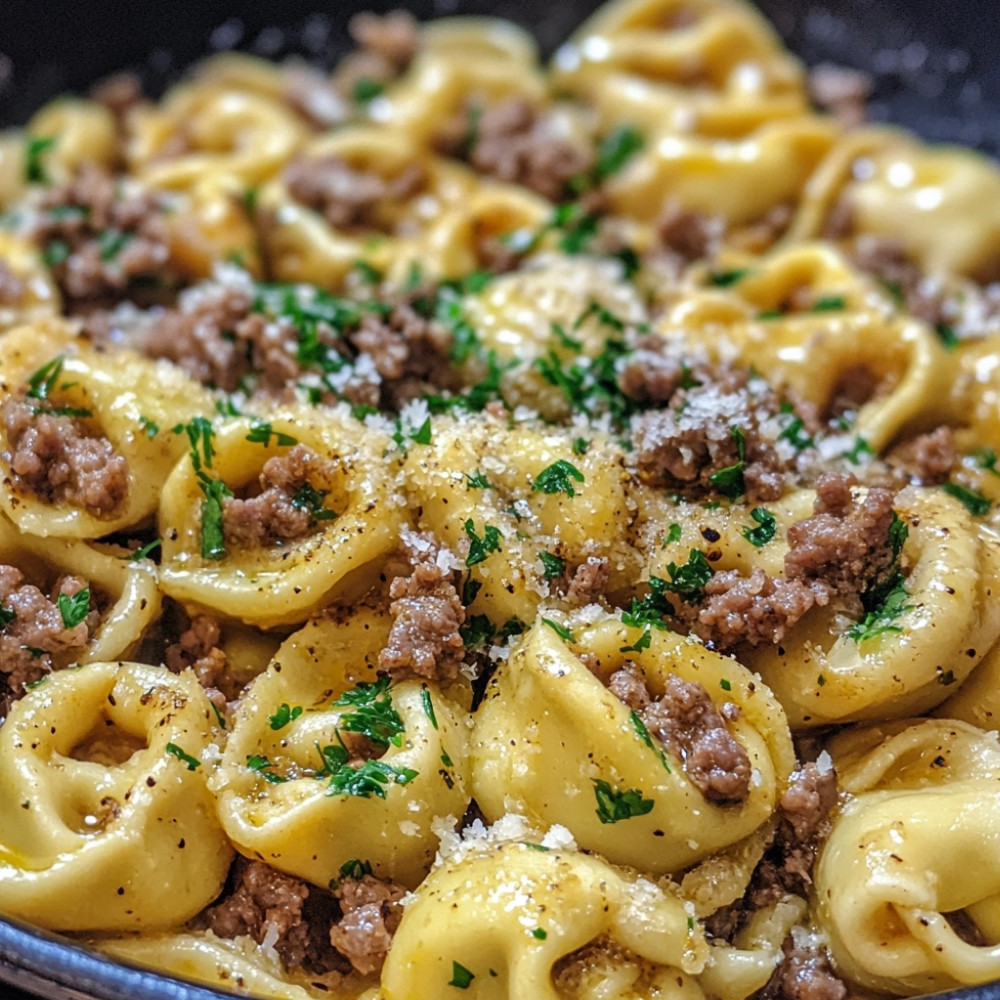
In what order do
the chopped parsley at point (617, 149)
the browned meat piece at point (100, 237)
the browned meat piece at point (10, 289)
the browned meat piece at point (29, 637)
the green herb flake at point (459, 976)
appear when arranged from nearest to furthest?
the green herb flake at point (459, 976) < the browned meat piece at point (29, 637) < the browned meat piece at point (10, 289) < the browned meat piece at point (100, 237) < the chopped parsley at point (617, 149)

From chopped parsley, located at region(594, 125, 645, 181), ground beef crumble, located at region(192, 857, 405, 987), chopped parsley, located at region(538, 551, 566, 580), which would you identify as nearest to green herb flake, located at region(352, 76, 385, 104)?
chopped parsley, located at region(594, 125, 645, 181)

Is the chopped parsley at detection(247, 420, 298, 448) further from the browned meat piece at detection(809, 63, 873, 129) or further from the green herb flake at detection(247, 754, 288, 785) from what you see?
the browned meat piece at detection(809, 63, 873, 129)

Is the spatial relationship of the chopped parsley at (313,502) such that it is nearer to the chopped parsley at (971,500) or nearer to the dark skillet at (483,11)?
the chopped parsley at (971,500)

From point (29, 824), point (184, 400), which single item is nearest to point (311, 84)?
point (184, 400)

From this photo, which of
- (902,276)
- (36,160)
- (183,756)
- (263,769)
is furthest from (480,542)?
(36,160)

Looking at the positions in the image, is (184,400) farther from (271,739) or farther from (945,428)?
(945,428)

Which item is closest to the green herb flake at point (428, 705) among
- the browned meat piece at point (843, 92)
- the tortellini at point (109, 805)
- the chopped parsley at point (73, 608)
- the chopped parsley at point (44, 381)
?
the tortellini at point (109, 805)

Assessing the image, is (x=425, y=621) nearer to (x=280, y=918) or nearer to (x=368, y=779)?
(x=368, y=779)

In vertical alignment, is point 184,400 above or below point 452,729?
above
